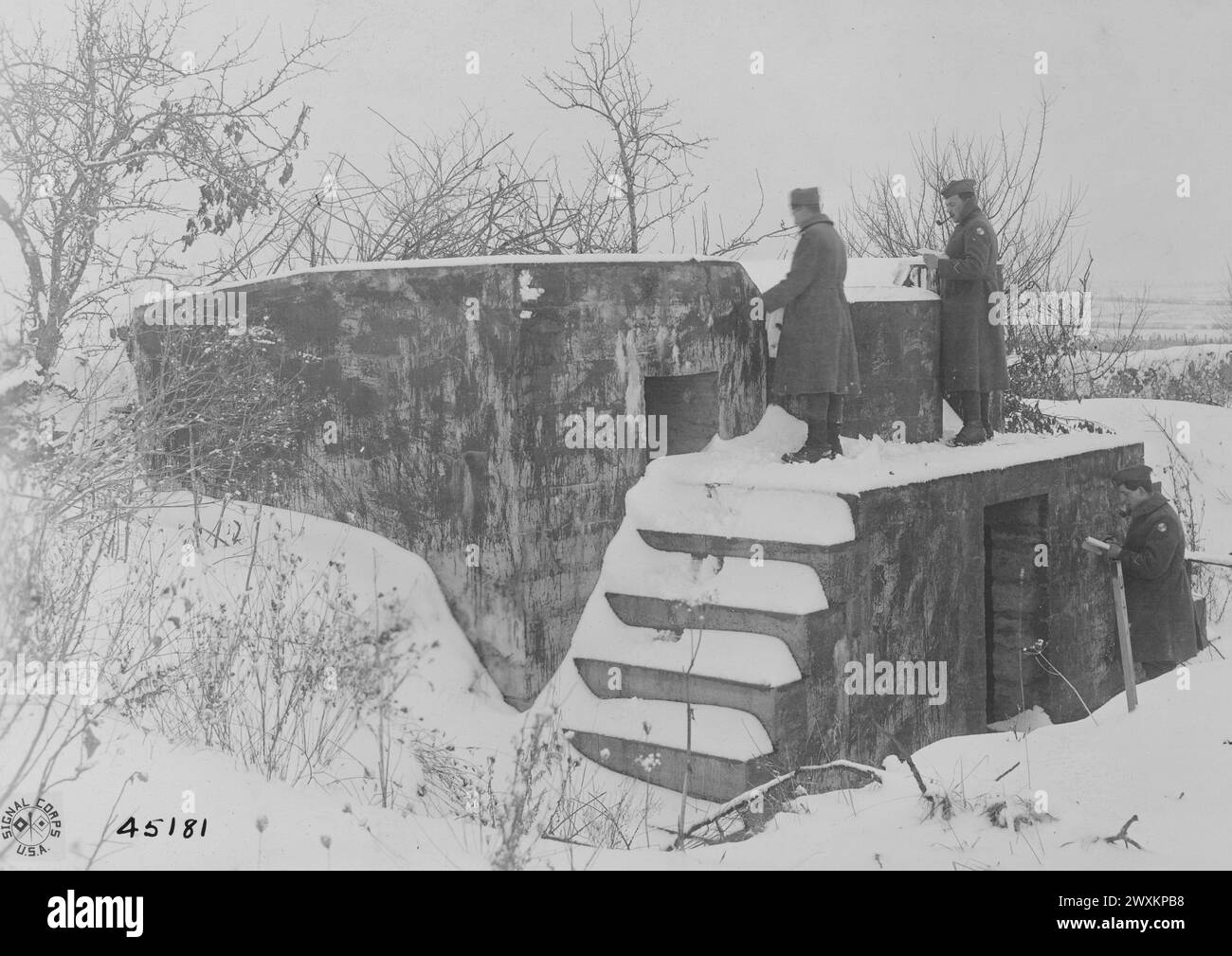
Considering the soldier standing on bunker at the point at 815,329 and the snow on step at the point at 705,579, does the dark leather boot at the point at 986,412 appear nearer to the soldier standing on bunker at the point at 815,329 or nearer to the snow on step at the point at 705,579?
the soldier standing on bunker at the point at 815,329

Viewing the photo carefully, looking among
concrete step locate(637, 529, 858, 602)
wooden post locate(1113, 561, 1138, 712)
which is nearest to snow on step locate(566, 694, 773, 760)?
concrete step locate(637, 529, 858, 602)

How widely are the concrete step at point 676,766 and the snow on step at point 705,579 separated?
85 centimetres

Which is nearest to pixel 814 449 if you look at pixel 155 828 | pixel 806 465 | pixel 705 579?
pixel 806 465

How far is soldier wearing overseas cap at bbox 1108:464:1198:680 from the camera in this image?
8.07 m

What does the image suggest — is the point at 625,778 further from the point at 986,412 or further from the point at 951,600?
the point at 986,412

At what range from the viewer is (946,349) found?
879 cm

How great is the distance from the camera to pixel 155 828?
3908 millimetres

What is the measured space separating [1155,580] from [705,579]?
11.1 ft

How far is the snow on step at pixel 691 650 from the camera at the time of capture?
6.48m

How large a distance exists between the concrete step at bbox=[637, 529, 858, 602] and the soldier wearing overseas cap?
2.43 metres

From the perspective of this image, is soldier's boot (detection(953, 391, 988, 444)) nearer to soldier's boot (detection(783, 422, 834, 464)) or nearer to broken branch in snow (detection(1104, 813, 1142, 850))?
soldier's boot (detection(783, 422, 834, 464))

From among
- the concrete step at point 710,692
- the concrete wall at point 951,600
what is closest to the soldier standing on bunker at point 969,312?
the concrete wall at point 951,600

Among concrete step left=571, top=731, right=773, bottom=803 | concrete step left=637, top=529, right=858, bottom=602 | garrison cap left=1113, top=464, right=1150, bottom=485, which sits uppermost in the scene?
garrison cap left=1113, top=464, right=1150, bottom=485

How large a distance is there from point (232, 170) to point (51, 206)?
1.48 meters
